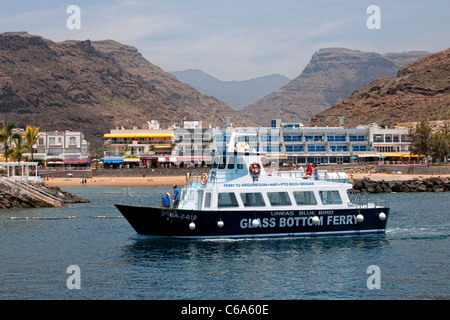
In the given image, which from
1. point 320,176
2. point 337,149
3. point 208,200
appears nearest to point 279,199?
point 320,176

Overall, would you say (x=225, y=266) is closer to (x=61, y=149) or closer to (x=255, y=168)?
(x=255, y=168)

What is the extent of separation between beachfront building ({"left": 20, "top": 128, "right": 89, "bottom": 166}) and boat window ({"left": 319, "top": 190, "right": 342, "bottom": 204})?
10792 centimetres

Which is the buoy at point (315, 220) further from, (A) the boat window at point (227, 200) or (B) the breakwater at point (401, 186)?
(B) the breakwater at point (401, 186)

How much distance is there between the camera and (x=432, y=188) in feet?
276

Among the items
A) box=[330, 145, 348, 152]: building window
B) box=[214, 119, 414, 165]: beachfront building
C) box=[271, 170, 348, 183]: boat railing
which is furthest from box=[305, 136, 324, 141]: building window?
box=[271, 170, 348, 183]: boat railing

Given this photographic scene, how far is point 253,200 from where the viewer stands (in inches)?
1377

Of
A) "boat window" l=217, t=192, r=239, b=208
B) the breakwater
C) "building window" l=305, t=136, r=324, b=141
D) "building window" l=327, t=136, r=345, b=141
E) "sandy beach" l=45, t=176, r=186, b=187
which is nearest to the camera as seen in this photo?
"boat window" l=217, t=192, r=239, b=208

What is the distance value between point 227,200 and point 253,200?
1546 mm

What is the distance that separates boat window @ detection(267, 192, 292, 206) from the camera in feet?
115

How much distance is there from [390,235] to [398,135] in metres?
99.4

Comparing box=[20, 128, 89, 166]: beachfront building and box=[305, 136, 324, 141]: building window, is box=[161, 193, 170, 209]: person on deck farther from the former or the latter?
box=[20, 128, 89, 166]: beachfront building

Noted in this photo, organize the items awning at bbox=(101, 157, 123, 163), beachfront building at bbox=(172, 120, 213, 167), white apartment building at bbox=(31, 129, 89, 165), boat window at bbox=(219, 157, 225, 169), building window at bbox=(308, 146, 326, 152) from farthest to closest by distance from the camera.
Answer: white apartment building at bbox=(31, 129, 89, 165) → awning at bbox=(101, 157, 123, 163) → beachfront building at bbox=(172, 120, 213, 167) → building window at bbox=(308, 146, 326, 152) → boat window at bbox=(219, 157, 225, 169)
